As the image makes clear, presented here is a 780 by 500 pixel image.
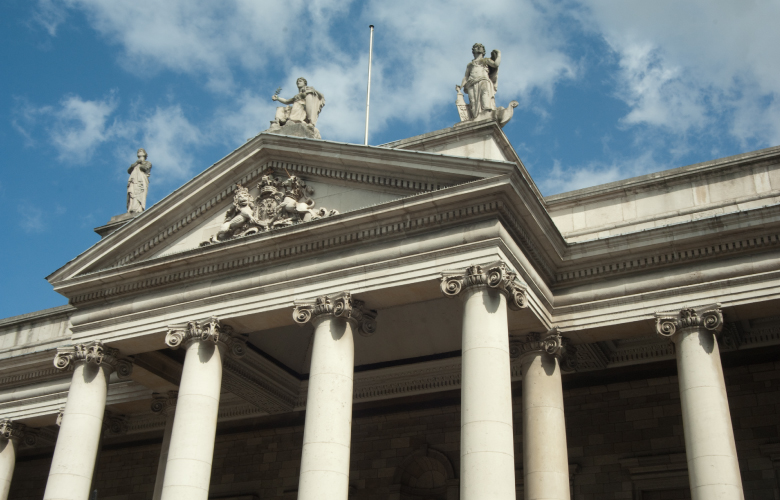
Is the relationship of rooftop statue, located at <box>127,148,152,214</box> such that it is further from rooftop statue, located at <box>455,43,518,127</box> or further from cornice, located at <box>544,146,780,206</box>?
cornice, located at <box>544,146,780,206</box>

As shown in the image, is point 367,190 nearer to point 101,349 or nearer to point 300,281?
point 300,281

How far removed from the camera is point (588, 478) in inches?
873

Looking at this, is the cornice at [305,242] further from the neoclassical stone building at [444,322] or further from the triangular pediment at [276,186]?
the triangular pediment at [276,186]

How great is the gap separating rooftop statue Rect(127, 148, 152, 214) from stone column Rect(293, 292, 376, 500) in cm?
984

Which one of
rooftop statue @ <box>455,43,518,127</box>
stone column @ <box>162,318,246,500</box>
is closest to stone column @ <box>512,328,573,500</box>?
rooftop statue @ <box>455,43,518,127</box>

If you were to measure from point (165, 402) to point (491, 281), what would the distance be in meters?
11.7

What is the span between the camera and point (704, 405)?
56.8 ft

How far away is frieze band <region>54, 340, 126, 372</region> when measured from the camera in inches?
850

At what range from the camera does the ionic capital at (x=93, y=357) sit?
2159 centimetres

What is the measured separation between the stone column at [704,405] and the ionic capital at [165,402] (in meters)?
13.6

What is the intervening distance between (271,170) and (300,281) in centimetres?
364

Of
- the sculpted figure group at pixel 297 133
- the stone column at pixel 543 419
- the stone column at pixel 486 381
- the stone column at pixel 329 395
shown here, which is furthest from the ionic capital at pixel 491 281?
the sculpted figure group at pixel 297 133

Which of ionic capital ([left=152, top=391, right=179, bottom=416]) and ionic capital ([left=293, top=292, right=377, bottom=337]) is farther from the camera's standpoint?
ionic capital ([left=152, top=391, right=179, bottom=416])

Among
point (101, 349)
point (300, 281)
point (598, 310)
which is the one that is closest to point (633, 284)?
point (598, 310)
